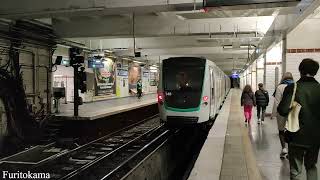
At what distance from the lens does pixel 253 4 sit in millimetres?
7926

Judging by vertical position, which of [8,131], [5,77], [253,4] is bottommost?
[8,131]

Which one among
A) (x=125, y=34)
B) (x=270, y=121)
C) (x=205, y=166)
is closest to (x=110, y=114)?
(x=125, y=34)

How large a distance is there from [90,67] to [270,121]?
1392 cm

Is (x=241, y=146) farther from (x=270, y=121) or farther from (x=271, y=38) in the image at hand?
(x=271, y=38)

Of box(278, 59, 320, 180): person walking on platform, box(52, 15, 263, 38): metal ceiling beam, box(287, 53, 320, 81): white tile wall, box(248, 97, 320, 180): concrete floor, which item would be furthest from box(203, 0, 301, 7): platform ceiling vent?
box(52, 15, 263, 38): metal ceiling beam

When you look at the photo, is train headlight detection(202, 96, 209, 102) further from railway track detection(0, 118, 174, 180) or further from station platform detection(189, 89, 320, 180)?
railway track detection(0, 118, 174, 180)

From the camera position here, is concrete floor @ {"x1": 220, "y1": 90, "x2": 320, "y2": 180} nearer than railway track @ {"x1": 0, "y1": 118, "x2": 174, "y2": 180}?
Yes

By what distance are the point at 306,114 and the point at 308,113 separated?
0.02 m

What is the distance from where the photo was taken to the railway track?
28.9 ft

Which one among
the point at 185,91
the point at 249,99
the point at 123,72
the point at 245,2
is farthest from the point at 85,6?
the point at 123,72

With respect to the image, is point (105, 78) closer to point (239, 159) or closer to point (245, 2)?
point (245, 2)

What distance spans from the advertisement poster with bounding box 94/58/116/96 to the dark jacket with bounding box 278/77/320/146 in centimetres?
2322

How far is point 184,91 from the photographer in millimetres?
12719

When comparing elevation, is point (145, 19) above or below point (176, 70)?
above
